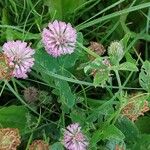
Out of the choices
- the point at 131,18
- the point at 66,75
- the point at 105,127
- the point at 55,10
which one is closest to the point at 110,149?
the point at 105,127

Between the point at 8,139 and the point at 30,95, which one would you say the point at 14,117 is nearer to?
the point at 30,95

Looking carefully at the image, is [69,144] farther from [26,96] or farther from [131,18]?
[131,18]

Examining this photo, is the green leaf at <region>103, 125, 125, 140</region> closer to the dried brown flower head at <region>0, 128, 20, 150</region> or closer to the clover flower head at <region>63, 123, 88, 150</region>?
the clover flower head at <region>63, 123, 88, 150</region>

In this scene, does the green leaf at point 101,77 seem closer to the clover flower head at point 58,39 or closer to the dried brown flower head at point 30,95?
the clover flower head at point 58,39

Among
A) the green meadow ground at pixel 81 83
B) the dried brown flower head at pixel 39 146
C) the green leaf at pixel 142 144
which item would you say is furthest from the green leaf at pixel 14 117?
the green leaf at pixel 142 144

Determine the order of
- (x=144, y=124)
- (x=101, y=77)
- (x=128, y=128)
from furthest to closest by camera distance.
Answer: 1. (x=144, y=124)
2. (x=128, y=128)
3. (x=101, y=77)

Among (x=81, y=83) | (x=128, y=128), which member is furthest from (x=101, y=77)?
(x=128, y=128)

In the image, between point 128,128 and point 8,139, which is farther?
point 128,128
